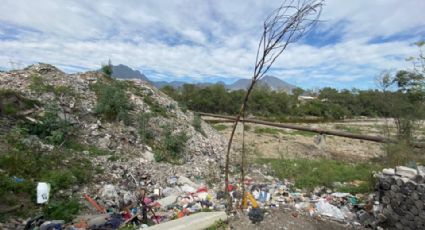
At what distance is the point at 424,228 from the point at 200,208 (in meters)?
2.69

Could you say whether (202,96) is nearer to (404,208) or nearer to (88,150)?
(88,150)

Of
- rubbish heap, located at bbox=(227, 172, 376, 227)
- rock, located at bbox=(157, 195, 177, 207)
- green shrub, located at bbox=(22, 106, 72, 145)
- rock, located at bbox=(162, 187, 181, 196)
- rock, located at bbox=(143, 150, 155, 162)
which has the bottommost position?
rock, located at bbox=(162, 187, 181, 196)

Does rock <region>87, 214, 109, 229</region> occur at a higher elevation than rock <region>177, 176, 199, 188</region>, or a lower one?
higher

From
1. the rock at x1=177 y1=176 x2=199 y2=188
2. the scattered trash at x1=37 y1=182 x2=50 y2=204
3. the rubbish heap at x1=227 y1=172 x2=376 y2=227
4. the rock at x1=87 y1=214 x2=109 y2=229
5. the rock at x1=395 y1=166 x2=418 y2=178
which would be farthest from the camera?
the rock at x1=177 y1=176 x2=199 y2=188

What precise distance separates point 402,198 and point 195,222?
263 cm

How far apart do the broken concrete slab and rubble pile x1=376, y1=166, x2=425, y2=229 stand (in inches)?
87.4

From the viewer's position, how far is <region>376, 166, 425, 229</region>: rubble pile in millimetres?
3383

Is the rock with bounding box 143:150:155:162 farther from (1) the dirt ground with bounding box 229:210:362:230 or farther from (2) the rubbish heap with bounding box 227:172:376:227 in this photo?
(1) the dirt ground with bounding box 229:210:362:230

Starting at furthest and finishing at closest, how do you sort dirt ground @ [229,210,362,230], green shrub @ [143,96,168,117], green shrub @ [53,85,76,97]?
green shrub @ [143,96,168,117], green shrub @ [53,85,76,97], dirt ground @ [229,210,362,230]

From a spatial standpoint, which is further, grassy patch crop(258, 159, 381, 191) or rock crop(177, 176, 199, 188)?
grassy patch crop(258, 159, 381, 191)

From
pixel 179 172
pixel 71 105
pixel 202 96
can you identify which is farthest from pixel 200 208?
pixel 202 96

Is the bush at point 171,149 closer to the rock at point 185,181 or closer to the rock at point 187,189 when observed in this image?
A: the rock at point 185,181

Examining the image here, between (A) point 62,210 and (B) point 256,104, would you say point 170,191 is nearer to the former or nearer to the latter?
(A) point 62,210

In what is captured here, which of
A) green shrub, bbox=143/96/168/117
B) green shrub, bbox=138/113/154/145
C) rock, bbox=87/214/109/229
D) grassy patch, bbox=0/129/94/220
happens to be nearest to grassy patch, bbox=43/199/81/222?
grassy patch, bbox=0/129/94/220
